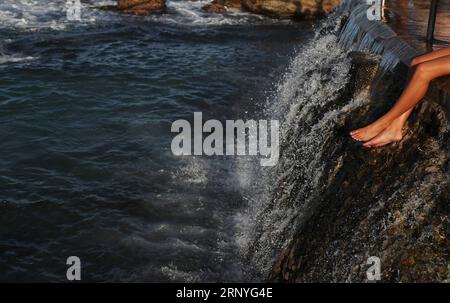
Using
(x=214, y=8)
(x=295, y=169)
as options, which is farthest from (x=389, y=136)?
(x=214, y=8)

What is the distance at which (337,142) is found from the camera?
254 inches

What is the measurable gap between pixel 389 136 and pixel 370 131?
0.75 ft

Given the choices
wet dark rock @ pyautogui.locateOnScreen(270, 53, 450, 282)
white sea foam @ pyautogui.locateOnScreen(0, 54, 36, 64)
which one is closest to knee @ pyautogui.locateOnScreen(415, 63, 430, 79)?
wet dark rock @ pyautogui.locateOnScreen(270, 53, 450, 282)

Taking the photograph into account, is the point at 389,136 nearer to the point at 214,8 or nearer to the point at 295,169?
the point at 295,169

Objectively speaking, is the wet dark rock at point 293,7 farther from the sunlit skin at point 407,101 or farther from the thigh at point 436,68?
the thigh at point 436,68

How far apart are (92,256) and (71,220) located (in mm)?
1078

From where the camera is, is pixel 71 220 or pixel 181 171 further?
pixel 181 171

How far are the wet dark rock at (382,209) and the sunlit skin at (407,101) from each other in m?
→ 0.10

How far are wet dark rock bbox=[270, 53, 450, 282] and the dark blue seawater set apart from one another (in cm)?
182

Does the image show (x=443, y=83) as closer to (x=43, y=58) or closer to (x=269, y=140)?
(x=269, y=140)

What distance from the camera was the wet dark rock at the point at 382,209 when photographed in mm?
4301

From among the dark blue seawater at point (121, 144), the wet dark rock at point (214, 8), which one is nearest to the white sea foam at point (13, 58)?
the dark blue seawater at point (121, 144)

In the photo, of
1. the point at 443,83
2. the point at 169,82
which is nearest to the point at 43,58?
the point at 169,82

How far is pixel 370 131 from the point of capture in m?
Answer: 5.43
